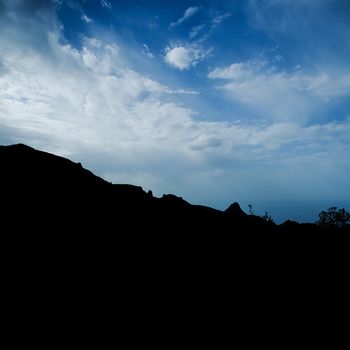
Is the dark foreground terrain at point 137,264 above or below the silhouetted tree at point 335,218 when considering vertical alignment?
below

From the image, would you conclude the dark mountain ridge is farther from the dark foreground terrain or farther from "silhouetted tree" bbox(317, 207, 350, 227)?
"silhouetted tree" bbox(317, 207, 350, 227)

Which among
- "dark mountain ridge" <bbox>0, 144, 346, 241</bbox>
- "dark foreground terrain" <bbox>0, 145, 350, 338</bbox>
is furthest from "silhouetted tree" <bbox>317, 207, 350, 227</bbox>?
"dark mountain ridge" <bbox>0, 144, 346, 241</bbox>


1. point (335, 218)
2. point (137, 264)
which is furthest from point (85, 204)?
point (335, 218)

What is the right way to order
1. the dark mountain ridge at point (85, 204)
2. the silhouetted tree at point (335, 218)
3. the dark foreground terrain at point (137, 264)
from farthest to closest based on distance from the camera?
the silhouetted tree at point (335, 218), the dark mountain ridge at point (85, 204), the dark foreground terrain at point (137, 264)

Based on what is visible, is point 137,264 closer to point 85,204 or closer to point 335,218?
point 85,204

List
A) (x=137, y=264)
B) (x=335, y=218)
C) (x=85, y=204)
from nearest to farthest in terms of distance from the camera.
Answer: (x=137, y=264), (x=85, y=204), (x=335, y=218)

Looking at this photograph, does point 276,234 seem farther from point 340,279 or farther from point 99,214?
point 99,214

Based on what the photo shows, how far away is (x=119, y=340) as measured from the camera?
10.3 metres

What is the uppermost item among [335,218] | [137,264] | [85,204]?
[335,218]

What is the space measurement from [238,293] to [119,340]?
24.5ft

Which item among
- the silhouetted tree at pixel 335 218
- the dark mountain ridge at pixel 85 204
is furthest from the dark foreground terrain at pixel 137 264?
the silhouetted tree at pixel 335 218

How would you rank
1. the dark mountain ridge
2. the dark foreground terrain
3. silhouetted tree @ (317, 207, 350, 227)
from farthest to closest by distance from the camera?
silhouetted tree @ (317, 207, 350, 227) → the dark mountain ridge → the dark foreground terrain

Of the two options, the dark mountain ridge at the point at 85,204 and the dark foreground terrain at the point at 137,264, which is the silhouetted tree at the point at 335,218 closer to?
the dark foreground terrain at the point at 137,264

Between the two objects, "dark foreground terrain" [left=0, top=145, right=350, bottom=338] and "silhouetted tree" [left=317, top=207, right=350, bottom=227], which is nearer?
"dark foreground terrain" [left=0, top=145, right=350, bottom=338]
